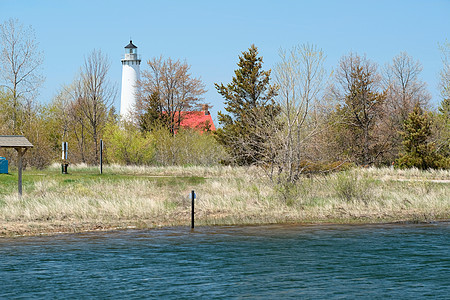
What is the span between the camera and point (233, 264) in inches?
577

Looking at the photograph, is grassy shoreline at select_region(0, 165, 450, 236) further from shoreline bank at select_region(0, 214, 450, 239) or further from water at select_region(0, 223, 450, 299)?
water at select_region(0, 223, 450, 299)

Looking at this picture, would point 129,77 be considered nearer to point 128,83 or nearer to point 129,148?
point 128,83

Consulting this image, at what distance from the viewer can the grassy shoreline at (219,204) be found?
838 inches

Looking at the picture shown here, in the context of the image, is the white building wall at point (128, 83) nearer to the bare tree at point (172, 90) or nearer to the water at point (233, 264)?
the bare tree at point (172, 90)

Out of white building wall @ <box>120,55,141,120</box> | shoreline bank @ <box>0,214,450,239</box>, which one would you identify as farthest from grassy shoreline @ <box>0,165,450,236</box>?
white building wall @ <box>120,55,141,120</box>

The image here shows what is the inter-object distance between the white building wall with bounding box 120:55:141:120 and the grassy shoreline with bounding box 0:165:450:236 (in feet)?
114

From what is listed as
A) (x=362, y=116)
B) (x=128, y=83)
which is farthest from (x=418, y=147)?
(x=128, y=83)

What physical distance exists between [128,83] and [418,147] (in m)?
35.6

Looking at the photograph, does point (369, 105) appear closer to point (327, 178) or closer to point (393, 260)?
point (327, 178)

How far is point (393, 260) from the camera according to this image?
1507cm

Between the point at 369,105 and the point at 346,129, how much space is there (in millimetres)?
2521

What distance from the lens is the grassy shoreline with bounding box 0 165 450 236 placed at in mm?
21281

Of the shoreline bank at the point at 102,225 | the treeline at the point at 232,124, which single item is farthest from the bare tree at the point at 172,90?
the shoreline bank at the point at 102,225

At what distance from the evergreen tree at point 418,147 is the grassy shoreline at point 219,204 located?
29.2ft
